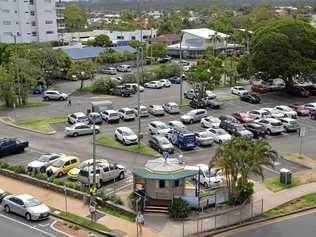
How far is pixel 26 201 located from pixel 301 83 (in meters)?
51.5

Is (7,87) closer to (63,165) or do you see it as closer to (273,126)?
(63,165)

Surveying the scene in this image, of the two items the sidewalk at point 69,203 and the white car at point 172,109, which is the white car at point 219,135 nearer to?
the white car at point 172,109

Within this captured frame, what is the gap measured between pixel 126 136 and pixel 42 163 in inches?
375

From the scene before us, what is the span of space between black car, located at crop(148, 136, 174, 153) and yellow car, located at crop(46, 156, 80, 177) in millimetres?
7988

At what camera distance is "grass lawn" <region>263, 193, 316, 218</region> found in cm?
3366

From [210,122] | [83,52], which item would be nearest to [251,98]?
[210,122]

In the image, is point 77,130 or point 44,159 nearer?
point 44,159

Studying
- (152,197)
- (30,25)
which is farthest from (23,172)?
(30,25)

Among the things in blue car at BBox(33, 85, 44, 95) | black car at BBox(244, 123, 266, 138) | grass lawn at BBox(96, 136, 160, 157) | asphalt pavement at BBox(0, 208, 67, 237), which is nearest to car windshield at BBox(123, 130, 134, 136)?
grass lawn at BBox(96, 136, 160, 157)

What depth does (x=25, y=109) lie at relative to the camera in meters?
66.6

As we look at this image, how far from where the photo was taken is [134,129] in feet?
179

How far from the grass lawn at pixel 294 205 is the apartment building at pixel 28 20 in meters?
92.8

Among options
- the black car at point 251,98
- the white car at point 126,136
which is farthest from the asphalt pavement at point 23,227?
the black car at point 251,98

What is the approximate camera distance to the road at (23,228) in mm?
30469
